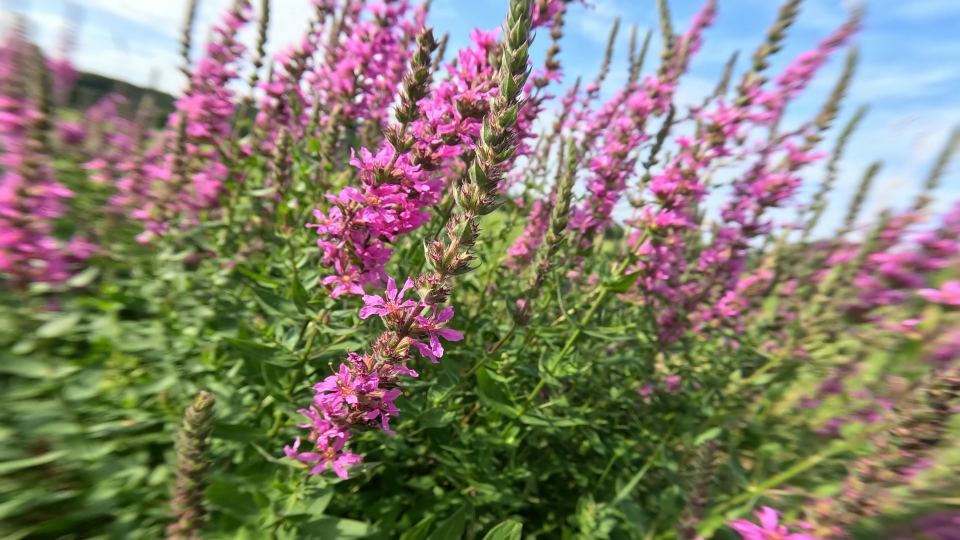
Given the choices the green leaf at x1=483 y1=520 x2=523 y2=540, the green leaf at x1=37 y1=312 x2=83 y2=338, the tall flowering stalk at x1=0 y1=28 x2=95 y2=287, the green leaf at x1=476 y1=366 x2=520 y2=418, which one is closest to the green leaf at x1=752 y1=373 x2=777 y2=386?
the green leaf at x1=476 y1=366 x2=520 y2=418

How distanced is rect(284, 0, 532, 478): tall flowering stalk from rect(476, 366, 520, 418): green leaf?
0.91 m

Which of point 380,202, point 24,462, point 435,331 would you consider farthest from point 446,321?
point 24,462

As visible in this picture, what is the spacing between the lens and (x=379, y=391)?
5.70ft

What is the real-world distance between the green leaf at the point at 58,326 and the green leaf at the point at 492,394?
118 inches

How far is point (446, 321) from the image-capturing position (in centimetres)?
173

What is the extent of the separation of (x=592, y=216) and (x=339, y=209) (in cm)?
209

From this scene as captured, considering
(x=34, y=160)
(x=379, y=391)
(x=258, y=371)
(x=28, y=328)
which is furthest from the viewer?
(x=28, y=328)

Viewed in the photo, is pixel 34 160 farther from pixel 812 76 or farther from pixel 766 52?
pixel 812 76

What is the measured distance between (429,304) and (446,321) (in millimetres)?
165

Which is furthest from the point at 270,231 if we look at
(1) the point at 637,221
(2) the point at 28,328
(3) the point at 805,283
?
(3) the point at 805,283

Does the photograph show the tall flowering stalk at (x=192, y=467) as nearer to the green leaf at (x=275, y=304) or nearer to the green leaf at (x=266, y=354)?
the green leaf at (x=266, y=354)

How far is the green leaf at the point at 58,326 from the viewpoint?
324cm

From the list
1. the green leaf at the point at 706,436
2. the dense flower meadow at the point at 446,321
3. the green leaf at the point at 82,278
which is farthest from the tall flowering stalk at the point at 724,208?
the green leaf at the point at 82,278

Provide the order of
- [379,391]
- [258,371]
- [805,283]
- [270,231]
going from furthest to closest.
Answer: [805,283] → [270,231] → [258,371] → [379,391]
